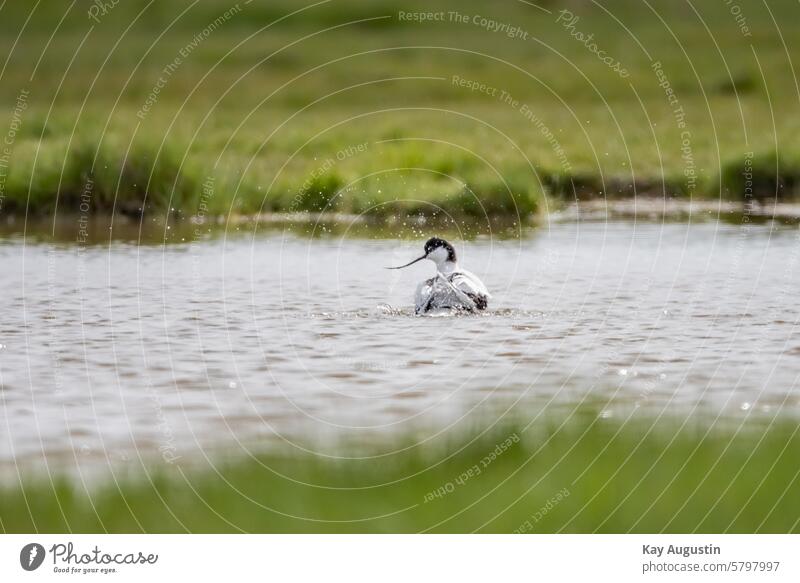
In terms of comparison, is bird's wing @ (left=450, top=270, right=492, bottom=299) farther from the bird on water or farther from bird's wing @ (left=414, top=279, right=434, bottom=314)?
bird's wing @ (left=414, top=279, right=434, bottom=314)

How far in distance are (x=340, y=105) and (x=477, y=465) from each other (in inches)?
2101

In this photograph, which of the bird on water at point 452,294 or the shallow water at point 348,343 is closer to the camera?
the shallow water at point 348,343

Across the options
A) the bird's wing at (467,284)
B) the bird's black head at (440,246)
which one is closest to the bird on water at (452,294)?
the bird's wing at (467,284)

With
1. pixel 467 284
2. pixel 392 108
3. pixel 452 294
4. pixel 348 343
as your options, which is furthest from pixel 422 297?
pixel 392 108

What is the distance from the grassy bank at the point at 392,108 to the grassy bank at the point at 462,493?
14.2 metres

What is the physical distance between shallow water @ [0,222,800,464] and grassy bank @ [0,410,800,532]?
2.46 ft

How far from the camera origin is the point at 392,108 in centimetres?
4466

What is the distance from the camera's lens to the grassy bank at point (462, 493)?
7.52 m

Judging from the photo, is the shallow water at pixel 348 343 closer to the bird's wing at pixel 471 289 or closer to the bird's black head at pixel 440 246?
the bird's wing at pixel 471 289
